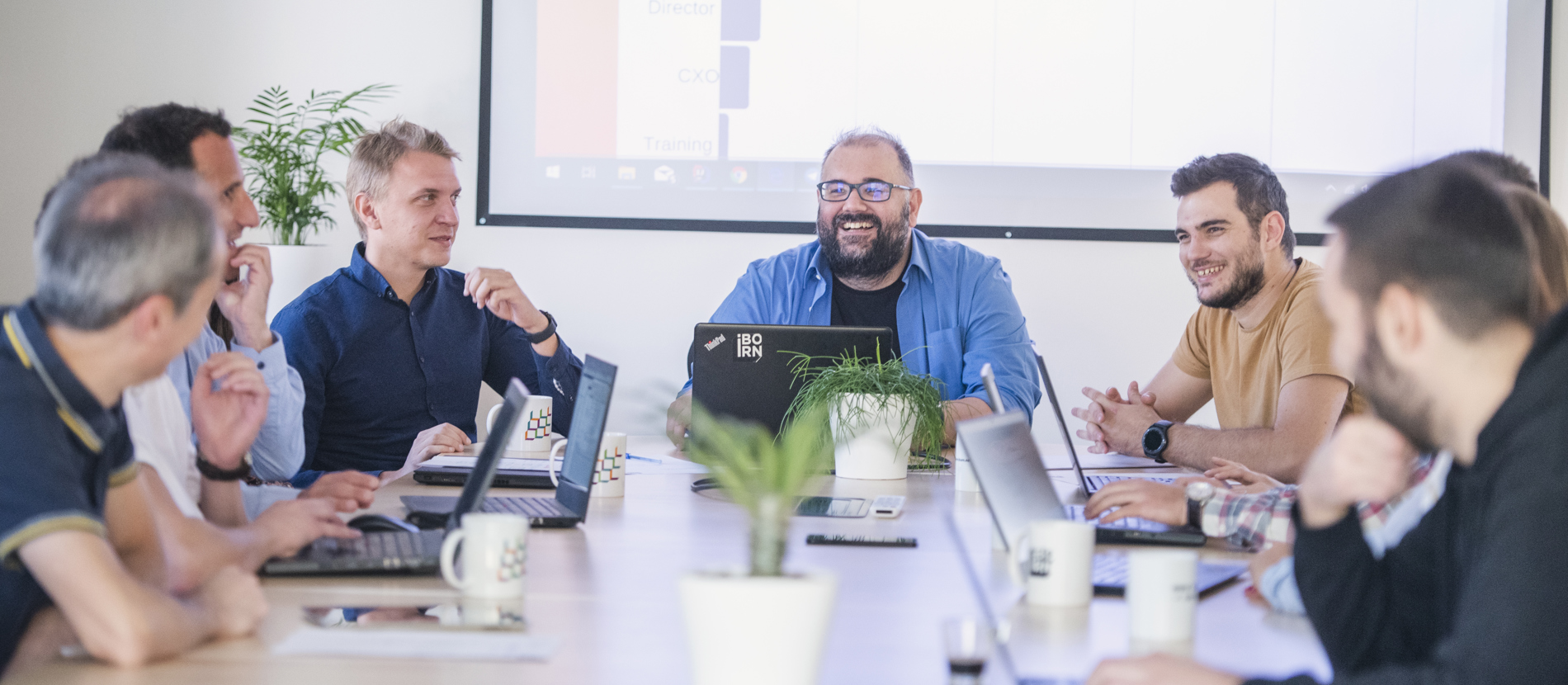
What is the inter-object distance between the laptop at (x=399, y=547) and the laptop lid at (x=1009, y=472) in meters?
0.55

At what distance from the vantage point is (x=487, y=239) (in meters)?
4.10

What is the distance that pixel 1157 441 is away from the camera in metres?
2.65

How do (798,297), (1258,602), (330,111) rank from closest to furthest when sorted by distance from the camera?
1. (1258,602)
2. (798,297)
3. (330,111)

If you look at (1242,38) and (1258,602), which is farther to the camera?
(1242,38)

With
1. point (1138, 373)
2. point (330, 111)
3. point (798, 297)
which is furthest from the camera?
point (1138, 373)

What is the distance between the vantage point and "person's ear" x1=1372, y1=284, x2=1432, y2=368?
97cm

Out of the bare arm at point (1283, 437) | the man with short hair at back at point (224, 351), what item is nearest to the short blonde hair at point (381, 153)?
the man with short hair at back at point (224, 351)

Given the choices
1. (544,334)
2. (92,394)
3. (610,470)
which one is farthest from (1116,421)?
(92,394)

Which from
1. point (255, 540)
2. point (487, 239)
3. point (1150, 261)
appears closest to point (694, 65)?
point (487, 239)

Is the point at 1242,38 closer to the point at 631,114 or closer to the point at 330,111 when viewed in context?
the point at 631,114

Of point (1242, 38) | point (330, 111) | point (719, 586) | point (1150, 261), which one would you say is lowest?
point (719, 586)

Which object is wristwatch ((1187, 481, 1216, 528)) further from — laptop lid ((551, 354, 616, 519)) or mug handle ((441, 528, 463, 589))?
mug handle ((441, 528, 463, 589))

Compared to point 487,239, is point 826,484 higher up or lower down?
lower down

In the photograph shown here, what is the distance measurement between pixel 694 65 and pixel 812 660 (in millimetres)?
3376
